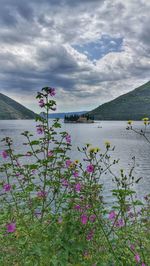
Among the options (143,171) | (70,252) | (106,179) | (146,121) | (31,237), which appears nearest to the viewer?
A: (70,252)

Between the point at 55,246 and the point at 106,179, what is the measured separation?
29397mm

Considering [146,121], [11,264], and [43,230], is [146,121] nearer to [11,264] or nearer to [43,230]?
[43,230]

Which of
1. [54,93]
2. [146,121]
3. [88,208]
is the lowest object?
[88,208]

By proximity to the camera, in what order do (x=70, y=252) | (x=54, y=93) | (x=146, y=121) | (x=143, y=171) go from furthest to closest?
(x=143, y=171)
(x=54, y=93)
(x=146, y=121)
(x=70, y=252)

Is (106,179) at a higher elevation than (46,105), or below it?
below

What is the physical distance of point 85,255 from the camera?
549cm

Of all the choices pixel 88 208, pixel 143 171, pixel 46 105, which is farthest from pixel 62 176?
pixel 143 171

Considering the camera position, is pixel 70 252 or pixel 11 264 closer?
pixel 70 252

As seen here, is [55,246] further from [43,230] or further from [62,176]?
[62,176]

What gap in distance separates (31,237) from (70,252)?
0.92m

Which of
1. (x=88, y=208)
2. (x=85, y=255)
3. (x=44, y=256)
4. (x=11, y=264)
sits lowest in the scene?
(x=11, y=264)

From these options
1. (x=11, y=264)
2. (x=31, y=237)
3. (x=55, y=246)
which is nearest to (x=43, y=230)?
(x=31, y=237)

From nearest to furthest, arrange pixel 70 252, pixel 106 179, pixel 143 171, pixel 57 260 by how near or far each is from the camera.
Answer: pixel 57 260 → pixel 70 252 → pixel 106 179 → pixel 143 171

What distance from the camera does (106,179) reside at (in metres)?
33.5
